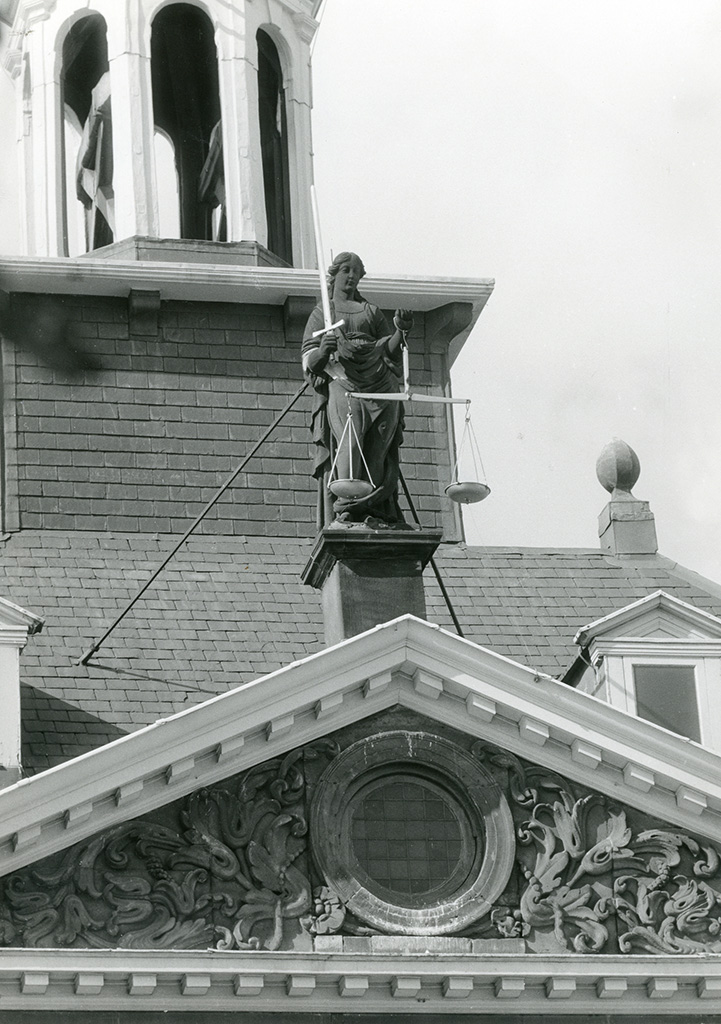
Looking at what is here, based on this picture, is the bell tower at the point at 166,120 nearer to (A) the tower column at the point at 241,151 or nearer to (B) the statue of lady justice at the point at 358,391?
(A) the tower column at the point at 241,151

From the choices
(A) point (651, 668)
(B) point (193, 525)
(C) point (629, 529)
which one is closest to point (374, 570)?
(B) point (193, 525)

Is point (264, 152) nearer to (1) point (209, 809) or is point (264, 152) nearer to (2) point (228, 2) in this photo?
(2) point (228, 2)

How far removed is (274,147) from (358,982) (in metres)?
15.8

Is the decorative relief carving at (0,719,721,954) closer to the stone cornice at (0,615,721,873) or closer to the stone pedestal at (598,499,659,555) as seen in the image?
the stone cornice at (0,615,721,873)

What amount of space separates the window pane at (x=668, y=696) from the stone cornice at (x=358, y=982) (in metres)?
4.30

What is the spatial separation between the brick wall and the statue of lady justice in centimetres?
413

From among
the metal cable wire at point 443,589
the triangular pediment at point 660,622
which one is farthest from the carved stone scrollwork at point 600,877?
the triangular pediment at point 660,622

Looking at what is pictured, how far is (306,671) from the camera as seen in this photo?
2848cm

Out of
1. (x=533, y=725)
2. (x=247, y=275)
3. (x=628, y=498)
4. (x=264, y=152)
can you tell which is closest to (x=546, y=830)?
(x=533, y=725)

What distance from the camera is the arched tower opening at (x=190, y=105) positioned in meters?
39.7

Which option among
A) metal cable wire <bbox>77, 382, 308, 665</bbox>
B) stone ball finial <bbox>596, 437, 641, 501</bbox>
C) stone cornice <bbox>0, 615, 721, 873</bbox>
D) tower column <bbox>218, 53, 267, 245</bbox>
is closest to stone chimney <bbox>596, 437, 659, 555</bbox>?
stone ball finial <bbox>596, 437, 641, 501</bbox>

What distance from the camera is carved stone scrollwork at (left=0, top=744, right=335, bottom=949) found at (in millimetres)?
27531

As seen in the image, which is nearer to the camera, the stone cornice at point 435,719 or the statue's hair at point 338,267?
the stone cornice at point 435,719

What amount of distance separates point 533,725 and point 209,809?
3.48 m
